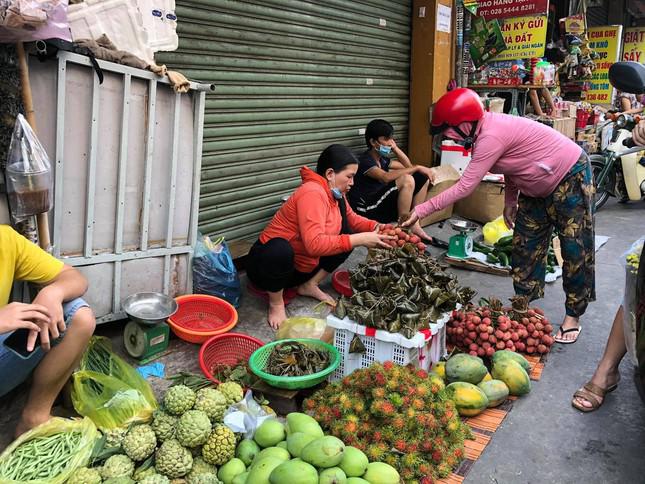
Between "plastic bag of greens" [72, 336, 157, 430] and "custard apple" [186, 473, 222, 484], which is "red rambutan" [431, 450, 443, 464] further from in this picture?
"plastic bag of greens" [72, 336, 157, 430]

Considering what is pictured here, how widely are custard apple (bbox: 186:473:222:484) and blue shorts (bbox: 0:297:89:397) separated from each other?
0.86 meters

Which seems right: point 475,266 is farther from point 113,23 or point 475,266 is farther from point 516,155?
point 113,23

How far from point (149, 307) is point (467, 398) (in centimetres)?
199

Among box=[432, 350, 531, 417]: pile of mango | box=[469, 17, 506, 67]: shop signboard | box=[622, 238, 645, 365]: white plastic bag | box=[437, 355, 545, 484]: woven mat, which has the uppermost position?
box=[469, 17, 506, 67]: shop signboard

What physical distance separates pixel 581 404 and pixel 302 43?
4.09 metres

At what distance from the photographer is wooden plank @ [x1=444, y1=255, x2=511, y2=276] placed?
553cm

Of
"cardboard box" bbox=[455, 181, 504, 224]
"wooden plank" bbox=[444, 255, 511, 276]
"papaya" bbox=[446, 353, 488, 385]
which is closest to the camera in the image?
"papaya" bbox=[446, 353, 488, 385]

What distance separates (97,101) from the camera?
3.24 m

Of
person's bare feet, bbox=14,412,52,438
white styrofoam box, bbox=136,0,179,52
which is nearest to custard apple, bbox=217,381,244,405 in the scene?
person's bare feet, bbox=14,412,52,438

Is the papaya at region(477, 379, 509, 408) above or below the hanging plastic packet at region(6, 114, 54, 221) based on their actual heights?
below

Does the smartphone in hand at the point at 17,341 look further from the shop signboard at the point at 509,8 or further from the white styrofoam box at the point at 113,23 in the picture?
the shop signboard at the point at 509,8

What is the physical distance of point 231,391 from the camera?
290cm

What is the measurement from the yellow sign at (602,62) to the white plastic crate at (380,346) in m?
11.0

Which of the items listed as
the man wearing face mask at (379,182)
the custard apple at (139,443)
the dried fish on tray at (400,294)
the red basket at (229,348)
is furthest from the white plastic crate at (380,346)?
the man wearing face mask at (379,182)
